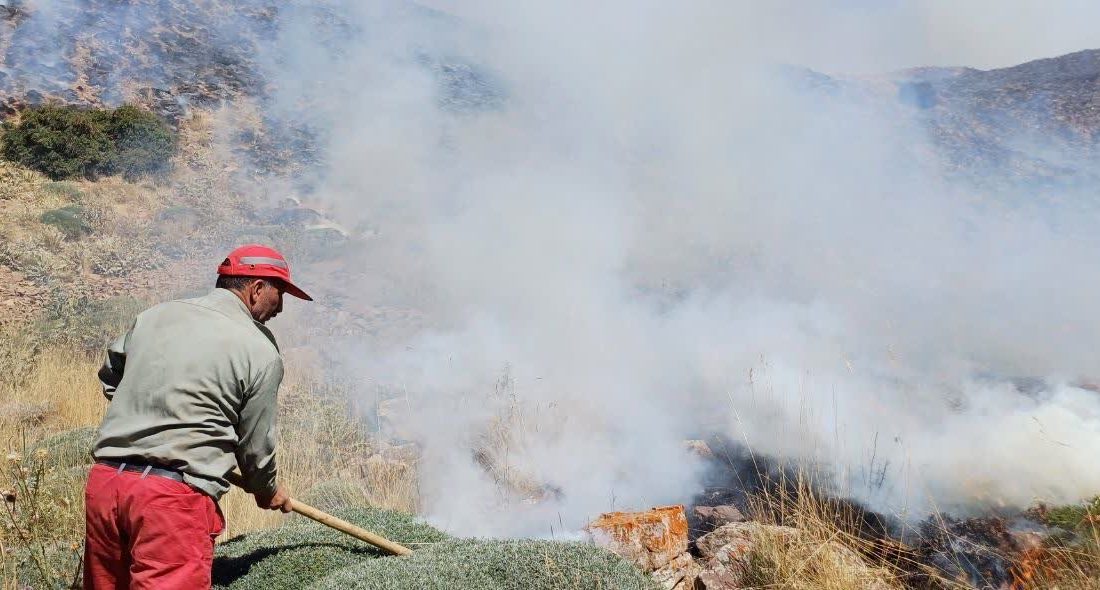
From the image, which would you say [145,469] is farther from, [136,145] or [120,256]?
[136,145]

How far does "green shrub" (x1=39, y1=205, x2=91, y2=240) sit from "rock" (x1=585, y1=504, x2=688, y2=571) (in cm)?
1189

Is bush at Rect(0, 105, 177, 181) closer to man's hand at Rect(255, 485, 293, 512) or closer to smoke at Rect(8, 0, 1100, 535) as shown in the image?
smoke at Rect(8, 0, 1100, 535)

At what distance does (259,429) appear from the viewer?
7.36 feet

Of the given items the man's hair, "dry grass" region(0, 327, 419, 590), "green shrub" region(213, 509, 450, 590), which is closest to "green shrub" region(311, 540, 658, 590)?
"green shrub" region(213, 509, 450, 590)

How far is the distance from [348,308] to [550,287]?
145 inches

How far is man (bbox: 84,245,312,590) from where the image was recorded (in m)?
2.00

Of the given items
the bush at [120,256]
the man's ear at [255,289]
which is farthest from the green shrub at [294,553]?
the bush at [120,256]

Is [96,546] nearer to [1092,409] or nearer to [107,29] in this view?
[1092,409]

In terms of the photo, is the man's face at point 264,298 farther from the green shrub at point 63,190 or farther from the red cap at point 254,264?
the green shrub at point 63,190

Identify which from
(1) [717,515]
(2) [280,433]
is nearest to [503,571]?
(1) [717,515]

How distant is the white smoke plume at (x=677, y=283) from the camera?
5867 millimetres

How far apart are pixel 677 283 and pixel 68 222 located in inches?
465

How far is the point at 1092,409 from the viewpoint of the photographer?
6.17 m

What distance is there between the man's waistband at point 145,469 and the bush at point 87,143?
14784 mm
